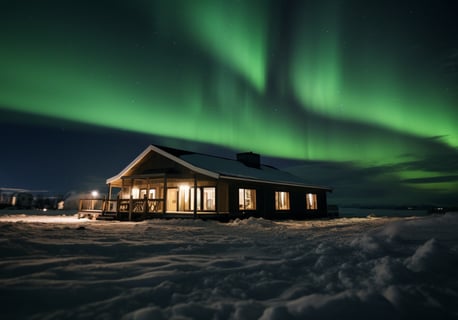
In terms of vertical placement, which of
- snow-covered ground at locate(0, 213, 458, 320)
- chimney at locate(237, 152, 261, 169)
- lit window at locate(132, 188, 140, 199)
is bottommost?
snow-covered ground at locate(0, 213, 458, 320)

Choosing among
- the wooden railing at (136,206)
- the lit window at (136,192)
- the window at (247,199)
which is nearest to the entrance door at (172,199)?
the wooden railing at (136,206)

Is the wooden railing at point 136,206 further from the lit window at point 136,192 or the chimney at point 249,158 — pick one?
the chimney at point 249,158

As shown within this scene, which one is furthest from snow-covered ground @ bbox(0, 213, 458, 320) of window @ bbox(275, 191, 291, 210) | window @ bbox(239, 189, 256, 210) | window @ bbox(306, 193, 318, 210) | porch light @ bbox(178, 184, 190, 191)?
window @ bbox(306, 193, 318, 210)

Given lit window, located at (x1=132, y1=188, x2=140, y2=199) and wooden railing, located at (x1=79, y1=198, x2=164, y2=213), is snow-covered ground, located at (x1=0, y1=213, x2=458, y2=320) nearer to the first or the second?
wooden railing, located at (x1=79, y1=198, x2=164, y2=213)

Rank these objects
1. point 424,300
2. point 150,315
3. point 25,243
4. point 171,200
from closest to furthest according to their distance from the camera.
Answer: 1. point 150,315
2. point 424,300
3. point 25,243
4. point 171,200

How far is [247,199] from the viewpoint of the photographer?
60.6 ft

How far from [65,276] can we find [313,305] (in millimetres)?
2985

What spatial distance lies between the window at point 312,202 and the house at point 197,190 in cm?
118

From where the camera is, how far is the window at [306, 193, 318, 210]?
24.0m

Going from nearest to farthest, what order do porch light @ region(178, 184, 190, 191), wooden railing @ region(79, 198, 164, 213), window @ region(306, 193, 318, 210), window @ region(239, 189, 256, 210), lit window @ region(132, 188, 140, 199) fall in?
wooden railing @ region(79, 198, 164, 213) → window @ region(239, 189, 256, 210) → porch light @ region(178, 184, 190, 191) → lit window @ region(132, 188, 140, 199) → window @ region(306, 193, 318, 210)

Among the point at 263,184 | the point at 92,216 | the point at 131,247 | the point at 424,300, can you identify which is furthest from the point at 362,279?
the point at 92,216

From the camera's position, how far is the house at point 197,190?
1606 centimetres

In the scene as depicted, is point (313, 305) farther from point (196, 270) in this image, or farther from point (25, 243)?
point (25, 243)

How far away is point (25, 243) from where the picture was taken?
17.1 ft
